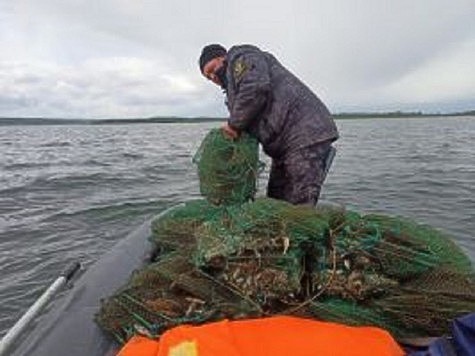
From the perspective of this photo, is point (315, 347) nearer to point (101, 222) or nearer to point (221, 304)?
point (221, 304)

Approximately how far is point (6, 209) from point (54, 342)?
991cm

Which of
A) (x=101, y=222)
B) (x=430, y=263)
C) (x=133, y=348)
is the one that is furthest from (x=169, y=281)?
(x=101, y=222)

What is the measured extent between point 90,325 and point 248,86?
2089 mm

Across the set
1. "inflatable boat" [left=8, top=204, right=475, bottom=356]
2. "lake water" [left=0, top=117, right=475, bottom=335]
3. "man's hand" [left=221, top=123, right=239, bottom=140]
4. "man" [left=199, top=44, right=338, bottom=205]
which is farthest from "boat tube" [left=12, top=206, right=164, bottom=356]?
"lake water" [left=0, top=117, right=475, bottom=335]

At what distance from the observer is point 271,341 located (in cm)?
251

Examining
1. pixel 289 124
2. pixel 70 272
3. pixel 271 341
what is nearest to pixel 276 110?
pixel 289 124

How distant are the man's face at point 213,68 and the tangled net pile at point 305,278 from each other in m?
1.92

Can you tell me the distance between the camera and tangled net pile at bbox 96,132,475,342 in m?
2.94

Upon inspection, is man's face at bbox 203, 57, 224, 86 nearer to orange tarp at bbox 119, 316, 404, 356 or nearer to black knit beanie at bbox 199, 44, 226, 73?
black knit beanie at bbox 199, 44, 226, 73

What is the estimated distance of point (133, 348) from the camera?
2619 mm

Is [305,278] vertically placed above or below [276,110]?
below

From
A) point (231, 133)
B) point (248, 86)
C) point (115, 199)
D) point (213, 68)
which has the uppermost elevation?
point (213, 68)

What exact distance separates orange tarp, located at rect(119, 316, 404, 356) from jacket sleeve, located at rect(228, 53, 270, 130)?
7.38ft

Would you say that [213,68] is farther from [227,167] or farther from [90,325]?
[90,325]
